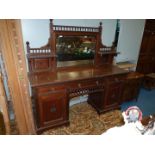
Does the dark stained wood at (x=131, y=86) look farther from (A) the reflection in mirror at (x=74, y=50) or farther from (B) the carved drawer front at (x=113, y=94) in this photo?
(A) the reflection in mirror at (x=74, y=50)

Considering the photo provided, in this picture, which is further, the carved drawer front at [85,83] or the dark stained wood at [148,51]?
the dark stained wood at [148,51]

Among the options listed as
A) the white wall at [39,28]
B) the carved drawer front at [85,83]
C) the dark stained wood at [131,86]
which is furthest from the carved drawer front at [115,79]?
the white wall at [39,28]

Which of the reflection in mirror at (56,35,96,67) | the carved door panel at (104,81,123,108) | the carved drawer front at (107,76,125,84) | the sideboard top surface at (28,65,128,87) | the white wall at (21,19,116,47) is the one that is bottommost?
the carved door panel at (104,81,123,108)

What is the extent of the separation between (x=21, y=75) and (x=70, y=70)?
868mm

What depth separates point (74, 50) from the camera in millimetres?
2285

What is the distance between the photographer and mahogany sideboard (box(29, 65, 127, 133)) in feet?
5.90

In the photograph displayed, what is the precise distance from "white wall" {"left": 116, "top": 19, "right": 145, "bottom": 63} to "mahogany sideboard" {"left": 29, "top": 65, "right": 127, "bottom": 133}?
27.0 inches

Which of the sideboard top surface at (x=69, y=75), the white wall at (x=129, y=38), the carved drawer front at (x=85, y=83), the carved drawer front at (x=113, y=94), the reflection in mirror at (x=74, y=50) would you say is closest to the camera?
the sideboard top surface at (x=69, y=75)

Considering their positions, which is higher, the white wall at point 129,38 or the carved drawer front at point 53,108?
the white wall at point 129,38

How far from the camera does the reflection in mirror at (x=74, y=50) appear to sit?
7.05 feet

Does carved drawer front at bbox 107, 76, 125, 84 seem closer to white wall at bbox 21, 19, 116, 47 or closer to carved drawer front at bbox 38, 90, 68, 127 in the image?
carved drawer front at bbox 38, 90, 68, 127

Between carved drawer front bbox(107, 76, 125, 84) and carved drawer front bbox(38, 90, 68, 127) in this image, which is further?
carved drawer front bbox(107, 76, 125, 84)

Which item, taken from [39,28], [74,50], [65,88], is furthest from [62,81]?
[39,28]

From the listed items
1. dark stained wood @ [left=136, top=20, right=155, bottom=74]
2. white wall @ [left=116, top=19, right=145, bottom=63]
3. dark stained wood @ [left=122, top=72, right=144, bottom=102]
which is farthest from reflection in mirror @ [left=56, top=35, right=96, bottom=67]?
dark stained wood @ [left=136, top=20, right=155, bottom=74]
